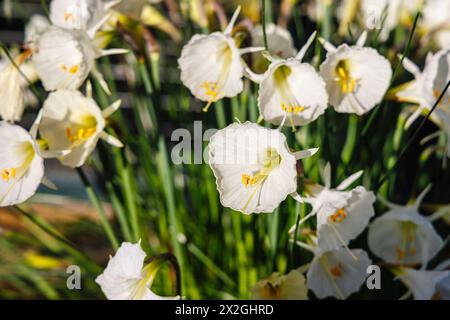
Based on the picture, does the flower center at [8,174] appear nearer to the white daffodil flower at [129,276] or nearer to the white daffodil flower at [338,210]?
the white daffodil flower at [129,276]

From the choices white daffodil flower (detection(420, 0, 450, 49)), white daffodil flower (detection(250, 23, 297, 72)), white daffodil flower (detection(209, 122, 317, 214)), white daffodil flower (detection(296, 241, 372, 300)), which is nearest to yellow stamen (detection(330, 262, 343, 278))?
white daffodil flower (detection(296, 241, 372, 300))

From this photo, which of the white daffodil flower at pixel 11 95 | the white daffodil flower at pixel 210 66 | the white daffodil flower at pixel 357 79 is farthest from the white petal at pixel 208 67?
the white daffodil flower at pixel 11 95

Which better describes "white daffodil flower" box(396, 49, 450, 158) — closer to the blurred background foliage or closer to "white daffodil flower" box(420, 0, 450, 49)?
the blurred background foliage

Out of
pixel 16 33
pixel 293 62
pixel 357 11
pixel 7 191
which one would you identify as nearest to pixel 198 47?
pixel 293 62

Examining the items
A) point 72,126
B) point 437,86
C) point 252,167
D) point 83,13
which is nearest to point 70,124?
point 72,126

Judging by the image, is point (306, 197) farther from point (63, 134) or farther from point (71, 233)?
point (71, 233)
